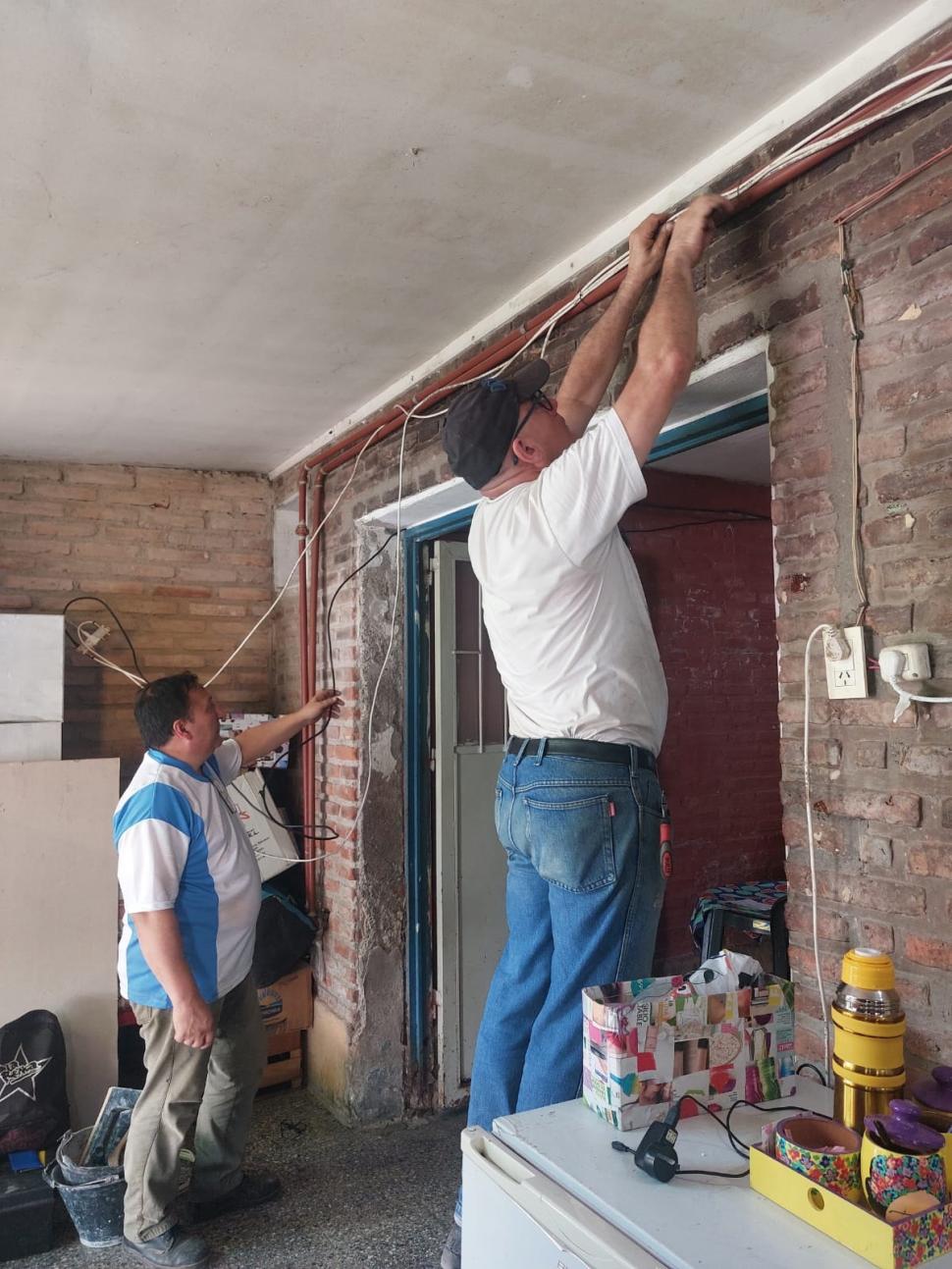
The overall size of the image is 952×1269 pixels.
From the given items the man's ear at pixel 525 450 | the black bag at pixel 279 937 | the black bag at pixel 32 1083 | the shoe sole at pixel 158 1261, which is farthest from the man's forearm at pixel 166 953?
the man's ear at pixel 525 450

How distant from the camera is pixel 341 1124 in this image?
3.49 metres

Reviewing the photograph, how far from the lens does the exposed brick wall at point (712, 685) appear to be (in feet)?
13.9

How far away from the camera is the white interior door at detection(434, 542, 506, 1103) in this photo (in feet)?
11.9

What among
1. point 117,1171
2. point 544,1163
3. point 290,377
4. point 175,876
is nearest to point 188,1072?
point 117,1171

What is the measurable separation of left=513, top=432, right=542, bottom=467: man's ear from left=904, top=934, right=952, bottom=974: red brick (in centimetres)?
114

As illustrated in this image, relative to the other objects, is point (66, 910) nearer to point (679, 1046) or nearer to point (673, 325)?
point (679, 1046)

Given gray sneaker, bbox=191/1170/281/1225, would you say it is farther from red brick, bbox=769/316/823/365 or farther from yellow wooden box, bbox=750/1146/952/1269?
red brick, bbox=769/316/823/365

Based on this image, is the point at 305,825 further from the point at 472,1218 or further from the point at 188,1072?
the point at 472,1218

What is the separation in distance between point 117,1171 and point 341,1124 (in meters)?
1.02

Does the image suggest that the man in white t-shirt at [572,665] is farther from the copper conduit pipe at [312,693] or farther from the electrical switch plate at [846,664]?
the copper conduit pipe at [312,693]

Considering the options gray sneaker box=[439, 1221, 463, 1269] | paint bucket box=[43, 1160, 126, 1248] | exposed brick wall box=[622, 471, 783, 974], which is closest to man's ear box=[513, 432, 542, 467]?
gray sneaker box=[439, 1221, 463, 1269]

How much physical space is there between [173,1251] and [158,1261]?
1.8 inches

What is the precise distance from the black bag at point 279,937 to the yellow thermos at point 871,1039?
112 inches

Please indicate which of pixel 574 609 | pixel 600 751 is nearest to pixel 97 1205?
pixel 600 751
